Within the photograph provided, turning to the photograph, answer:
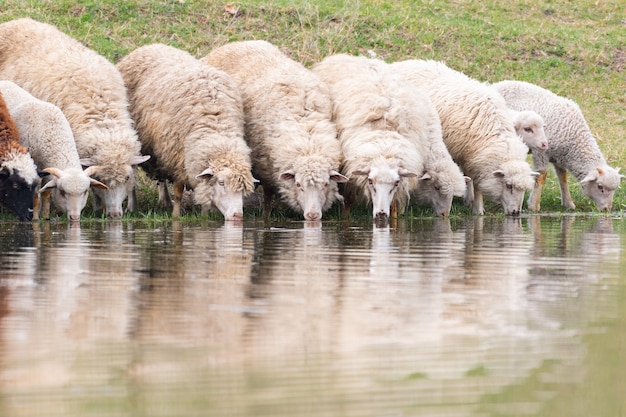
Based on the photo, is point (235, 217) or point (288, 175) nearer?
point (235, 217)

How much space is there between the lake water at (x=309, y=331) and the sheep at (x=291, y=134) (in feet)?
12.3

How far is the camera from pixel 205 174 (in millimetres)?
13203

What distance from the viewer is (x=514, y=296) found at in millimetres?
6695

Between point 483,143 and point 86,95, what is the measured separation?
4902 millimetres

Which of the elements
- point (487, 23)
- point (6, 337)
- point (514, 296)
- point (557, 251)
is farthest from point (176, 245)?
point (487, 23)

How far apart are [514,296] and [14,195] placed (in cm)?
728

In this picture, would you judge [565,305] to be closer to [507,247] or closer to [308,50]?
[507,247]

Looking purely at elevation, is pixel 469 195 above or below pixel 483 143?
below

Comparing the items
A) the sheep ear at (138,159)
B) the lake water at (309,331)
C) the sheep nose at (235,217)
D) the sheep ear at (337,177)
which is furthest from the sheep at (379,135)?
the lake water at (309,331)

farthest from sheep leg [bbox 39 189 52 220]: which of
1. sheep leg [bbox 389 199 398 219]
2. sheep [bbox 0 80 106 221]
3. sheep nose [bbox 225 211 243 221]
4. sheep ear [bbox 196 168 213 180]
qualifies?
sheep leg [bbox 389 199 398 219]

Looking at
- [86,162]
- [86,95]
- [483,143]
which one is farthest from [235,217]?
[483,143]

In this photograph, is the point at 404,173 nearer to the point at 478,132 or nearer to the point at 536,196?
the point at 478,132

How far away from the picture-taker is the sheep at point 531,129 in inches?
619

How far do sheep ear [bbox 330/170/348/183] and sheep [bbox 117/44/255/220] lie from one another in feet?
2.94
